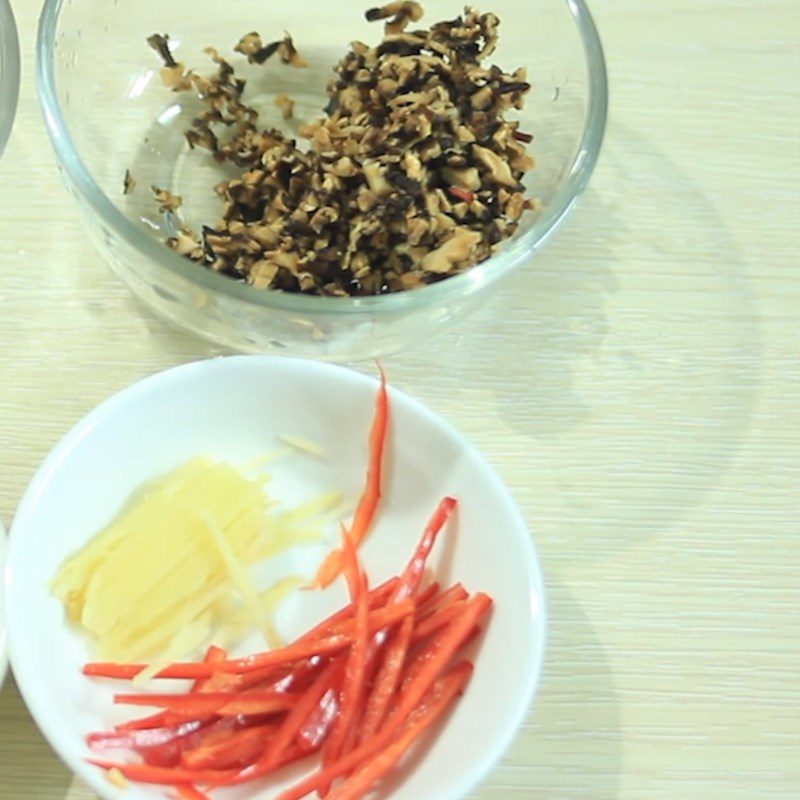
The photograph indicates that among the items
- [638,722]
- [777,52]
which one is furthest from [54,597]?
[777,52]

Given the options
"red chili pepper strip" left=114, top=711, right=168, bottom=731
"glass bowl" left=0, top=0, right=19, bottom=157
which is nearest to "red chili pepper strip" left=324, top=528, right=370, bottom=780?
"red chili pepper strip" left=114, top=711, right=168, bottom=731

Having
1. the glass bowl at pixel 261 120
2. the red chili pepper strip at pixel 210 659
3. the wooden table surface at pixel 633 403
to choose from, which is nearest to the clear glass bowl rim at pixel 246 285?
the glass bowl at pixel 261 120

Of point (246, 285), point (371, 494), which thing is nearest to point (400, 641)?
point (371, 494)

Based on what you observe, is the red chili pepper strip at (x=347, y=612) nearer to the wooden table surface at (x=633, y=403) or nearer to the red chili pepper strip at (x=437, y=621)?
the red chili pepper strip at (x=437, y=621)

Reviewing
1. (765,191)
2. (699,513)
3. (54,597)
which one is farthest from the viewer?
(765,191)

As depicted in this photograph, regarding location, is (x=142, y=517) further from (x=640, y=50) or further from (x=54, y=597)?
(x=640, y=50)

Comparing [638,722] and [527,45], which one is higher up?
[527,45]
